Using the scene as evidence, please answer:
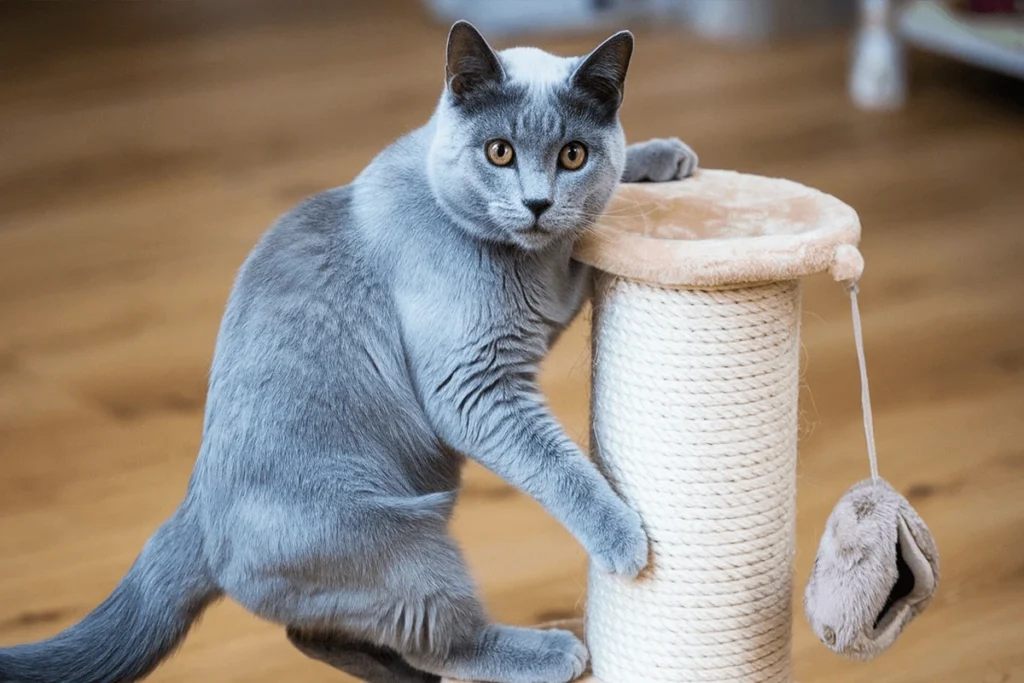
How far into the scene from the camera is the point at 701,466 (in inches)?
48.0

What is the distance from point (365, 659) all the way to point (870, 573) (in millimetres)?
549

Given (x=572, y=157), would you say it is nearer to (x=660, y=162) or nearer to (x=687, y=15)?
(x=660, y=162)

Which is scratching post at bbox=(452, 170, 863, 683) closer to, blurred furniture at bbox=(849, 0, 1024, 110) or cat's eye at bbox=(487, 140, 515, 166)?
cat's eye at bbox=(487, 140, 515, 166)

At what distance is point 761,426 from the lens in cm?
123

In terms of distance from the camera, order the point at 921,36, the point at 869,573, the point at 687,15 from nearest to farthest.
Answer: the point at 869,573 → the point at 921,36 → the point at 687,15

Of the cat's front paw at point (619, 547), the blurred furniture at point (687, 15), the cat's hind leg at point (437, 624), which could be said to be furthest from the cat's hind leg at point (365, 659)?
the blurred furniture at point (687, 15)

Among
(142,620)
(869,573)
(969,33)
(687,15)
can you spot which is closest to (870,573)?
(869,573)

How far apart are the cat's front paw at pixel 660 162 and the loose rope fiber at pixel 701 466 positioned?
17 centimetres

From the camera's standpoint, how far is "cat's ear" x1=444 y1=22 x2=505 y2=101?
114cm

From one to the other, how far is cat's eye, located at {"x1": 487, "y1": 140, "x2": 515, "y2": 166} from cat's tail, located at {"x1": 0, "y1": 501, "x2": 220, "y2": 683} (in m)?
0.46

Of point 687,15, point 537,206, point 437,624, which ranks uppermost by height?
point 537,206

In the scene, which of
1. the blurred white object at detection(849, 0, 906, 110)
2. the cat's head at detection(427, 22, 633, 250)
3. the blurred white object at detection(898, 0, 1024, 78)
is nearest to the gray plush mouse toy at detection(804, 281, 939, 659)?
the cat's head at detection(427, 22, 633, 250)

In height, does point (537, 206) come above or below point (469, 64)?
below

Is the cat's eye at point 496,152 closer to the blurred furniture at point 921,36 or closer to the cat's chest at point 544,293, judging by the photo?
the cat's chest at point 544,293
